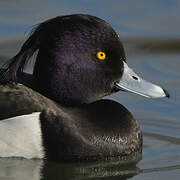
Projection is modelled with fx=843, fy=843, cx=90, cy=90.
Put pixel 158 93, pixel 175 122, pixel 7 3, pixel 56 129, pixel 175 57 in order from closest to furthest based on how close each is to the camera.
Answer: pixel 56 129 → pixel 158 93 → pixel 175 122 → pixel 175 57 → pixel 7 3

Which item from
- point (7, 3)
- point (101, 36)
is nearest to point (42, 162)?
point (101, 36)

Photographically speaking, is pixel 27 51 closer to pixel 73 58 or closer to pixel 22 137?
pixel 73 58

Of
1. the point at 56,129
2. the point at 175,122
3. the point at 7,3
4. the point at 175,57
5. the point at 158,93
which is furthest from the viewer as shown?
the point at 7,3

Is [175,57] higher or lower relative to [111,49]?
lower

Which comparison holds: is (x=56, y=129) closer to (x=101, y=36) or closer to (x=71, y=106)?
(x=71, y=106)

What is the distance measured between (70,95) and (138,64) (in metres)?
2.14

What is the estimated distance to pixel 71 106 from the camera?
678cm

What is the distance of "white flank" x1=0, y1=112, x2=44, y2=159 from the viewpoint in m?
6.42

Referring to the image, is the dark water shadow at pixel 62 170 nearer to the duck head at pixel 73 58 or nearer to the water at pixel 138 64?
the water at pixel 138 64

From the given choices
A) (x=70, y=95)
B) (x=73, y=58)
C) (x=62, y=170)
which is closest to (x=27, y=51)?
(x=73, y=58)

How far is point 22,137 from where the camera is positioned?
642cm

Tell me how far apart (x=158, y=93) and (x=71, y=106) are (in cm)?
72

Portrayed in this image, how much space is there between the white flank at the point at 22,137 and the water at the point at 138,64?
0.08 meters

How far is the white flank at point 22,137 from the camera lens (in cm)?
642
